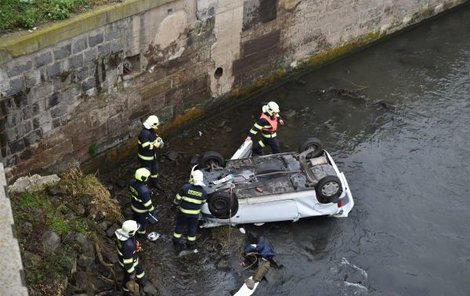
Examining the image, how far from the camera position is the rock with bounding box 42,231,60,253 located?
33.6 ft

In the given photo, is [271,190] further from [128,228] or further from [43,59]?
[43,59]

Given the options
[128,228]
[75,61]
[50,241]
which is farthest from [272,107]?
[50,241]

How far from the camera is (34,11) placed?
11469 mm

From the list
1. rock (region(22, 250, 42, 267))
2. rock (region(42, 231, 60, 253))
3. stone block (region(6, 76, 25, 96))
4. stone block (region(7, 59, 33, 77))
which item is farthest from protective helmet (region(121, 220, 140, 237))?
stone block (region(7, 59, 33, 77))

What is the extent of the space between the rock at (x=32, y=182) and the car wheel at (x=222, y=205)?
9.97 feet

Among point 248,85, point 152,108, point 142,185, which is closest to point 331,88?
point 248,85

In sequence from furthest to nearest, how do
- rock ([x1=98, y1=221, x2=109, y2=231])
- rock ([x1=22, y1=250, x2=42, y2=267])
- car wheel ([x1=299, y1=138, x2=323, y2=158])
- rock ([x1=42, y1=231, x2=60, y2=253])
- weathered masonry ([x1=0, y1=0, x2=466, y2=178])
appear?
car wheel ([x1=299, y1=138, x2=323, y2=158]), rock ([x1=98, y1=221, x2=109, y2=231]), weathered masonry ([x1=0, y1=0, x2=466, y2=178]), rock ([x1=42, y1=231, x2=60, y2=253]), rock ([x1=22, y1=250, x2=42, y2=267])

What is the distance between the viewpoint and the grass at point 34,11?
1105 cm

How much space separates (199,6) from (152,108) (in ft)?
8.25

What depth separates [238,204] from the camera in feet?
38.6

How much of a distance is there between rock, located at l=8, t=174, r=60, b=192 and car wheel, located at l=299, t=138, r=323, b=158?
16.6 ft

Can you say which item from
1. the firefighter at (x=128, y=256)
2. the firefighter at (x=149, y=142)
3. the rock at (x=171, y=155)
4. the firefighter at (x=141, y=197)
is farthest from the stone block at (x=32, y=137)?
the rock at (x=171, y=155)

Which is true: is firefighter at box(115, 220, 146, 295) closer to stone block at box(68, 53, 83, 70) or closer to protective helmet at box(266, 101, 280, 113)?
stone block at box(68, 53, 83, 70)

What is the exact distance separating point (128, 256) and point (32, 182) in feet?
9.19
